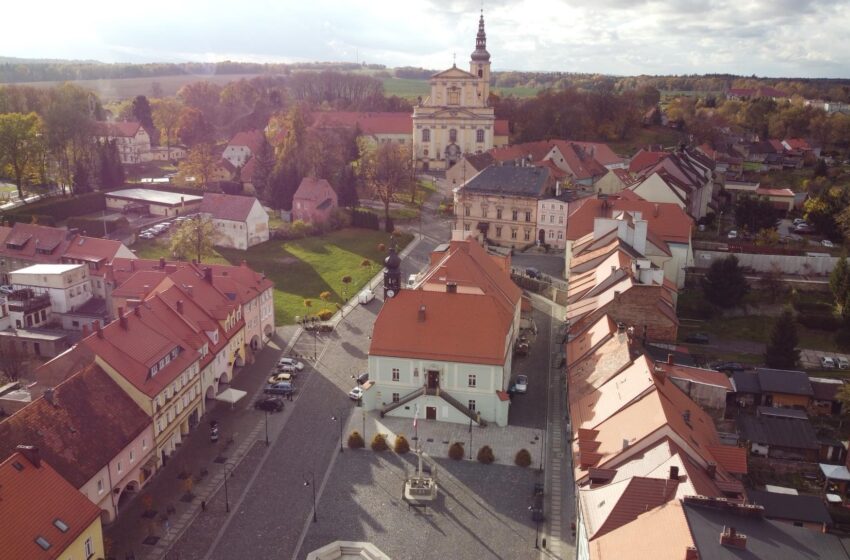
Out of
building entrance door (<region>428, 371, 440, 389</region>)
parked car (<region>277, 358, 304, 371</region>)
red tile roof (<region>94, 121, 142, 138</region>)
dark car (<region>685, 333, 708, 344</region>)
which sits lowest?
parked car (<region>277, 358, 304, 371</region>)

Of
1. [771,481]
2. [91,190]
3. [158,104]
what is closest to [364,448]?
[771,481]

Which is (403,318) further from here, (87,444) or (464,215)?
(464,215)

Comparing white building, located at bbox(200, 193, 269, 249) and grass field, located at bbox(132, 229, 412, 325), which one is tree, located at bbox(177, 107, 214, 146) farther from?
grass field, located at bbox(132, 229, 412, 325)

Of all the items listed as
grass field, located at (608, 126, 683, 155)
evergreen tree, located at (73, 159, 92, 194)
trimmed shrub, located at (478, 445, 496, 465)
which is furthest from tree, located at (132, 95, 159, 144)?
trimmed shrub, located at (478, 445, 496, 465)

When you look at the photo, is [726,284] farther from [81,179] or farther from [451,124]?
[81,179]

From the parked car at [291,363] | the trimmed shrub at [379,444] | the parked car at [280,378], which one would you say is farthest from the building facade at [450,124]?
the trimmed shrub at [379,444]

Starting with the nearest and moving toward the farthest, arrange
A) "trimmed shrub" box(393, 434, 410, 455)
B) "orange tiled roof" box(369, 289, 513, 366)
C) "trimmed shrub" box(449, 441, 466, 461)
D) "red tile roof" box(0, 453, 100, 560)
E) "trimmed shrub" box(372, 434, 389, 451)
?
"red tile roof" box(0, 453, 100, 560) < "trimmed shrub" box(449, 441, 466, 461) < "trimmed shrub" box(393, 434, 410, 455) < "trimmed shrub" box(372, 434, 389, 451) < "orange tiled roof" box(369, 289, 513, 366)
